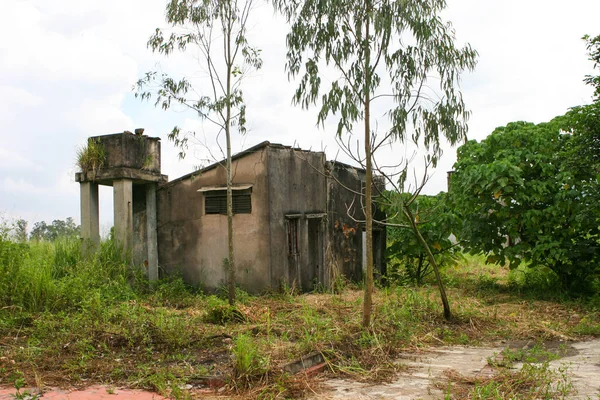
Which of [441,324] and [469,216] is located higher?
[469,216]

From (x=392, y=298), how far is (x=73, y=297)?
18.3 ft

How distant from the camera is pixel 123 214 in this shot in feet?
37.9

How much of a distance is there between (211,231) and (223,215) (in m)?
0.49

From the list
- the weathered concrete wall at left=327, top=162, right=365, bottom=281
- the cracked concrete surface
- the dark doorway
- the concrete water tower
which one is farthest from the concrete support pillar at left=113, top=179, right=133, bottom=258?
the cracked concrete surface

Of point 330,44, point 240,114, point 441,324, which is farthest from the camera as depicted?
point 240,114

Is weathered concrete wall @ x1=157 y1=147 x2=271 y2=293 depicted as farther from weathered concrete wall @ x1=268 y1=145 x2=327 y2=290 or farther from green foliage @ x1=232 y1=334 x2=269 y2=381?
green foliage @ x1=232 y1=334 x2=269 y2=381

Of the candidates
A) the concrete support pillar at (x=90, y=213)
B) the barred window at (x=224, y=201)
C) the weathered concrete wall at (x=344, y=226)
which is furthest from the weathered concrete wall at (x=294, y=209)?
the concrete support pillar at (x=90, y=213)

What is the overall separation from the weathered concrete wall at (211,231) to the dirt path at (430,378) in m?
5.19

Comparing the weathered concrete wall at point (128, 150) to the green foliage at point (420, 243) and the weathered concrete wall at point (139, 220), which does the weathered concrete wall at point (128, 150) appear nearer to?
the weathered concrete wall at point (139, 220)

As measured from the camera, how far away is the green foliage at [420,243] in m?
12.7

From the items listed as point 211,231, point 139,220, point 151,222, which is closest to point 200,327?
point 211,231

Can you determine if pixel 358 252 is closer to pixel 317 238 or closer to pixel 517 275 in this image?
pixel 317 238

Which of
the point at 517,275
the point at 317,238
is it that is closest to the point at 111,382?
the point at 317,238

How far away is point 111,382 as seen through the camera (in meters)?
5.64
